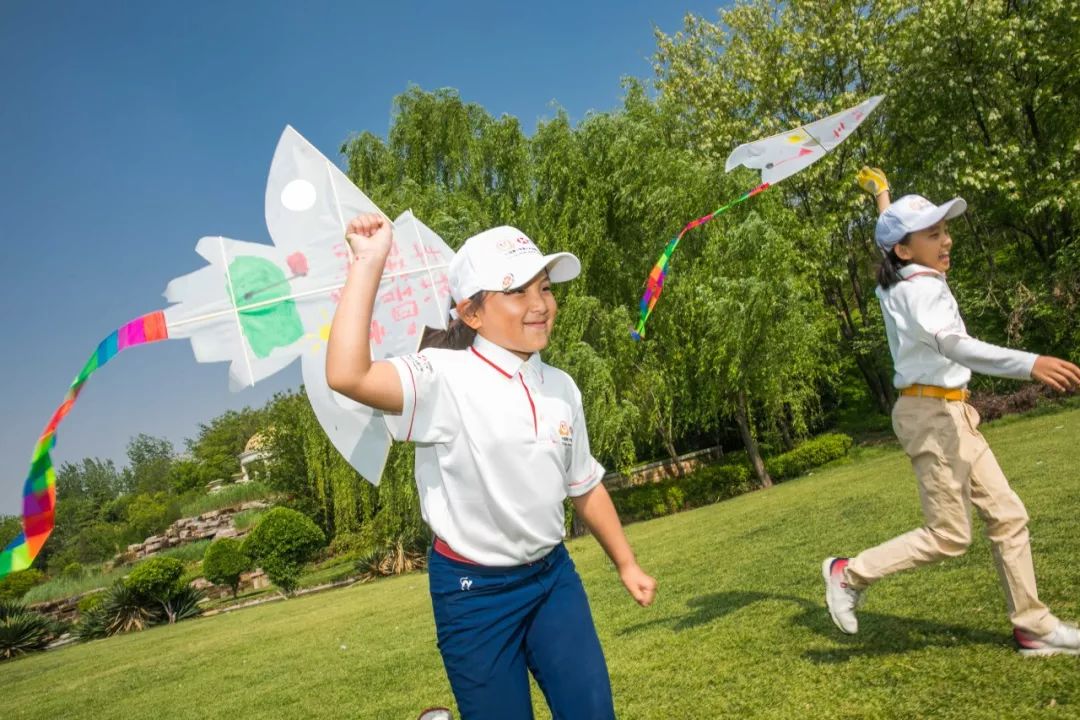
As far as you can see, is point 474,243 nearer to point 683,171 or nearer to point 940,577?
point 940,577

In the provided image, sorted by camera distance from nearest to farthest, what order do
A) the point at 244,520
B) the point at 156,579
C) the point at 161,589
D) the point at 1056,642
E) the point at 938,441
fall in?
the point at 1056,642
the point at 938,441
the point at 156,579
the point at 161,589
the point at 244,520

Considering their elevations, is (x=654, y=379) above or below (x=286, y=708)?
above

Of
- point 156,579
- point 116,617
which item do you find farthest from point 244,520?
point 156,579

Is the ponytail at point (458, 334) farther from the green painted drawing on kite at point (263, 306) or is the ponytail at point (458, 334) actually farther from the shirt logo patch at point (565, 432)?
the green painted drawing on kite at point (263, 306)

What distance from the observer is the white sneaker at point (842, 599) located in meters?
3.80

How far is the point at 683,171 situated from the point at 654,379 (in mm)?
5096

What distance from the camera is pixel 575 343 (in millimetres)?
16531

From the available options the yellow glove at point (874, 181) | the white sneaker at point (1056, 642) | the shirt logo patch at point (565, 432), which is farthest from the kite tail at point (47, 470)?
the yellow glove at point (874, 181)

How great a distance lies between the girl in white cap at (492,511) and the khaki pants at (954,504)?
2040mm

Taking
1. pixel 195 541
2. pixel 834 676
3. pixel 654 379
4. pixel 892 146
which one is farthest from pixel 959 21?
pixel 195 541

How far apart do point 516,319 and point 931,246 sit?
233 cm

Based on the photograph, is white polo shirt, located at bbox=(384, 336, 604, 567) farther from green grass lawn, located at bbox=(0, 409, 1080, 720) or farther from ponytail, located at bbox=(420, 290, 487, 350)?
green grass lawn, located at bbox=(0, 409, 1080, 720)

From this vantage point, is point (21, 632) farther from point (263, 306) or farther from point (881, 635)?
point (881, 635)

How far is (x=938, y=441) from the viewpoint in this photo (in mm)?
3588
